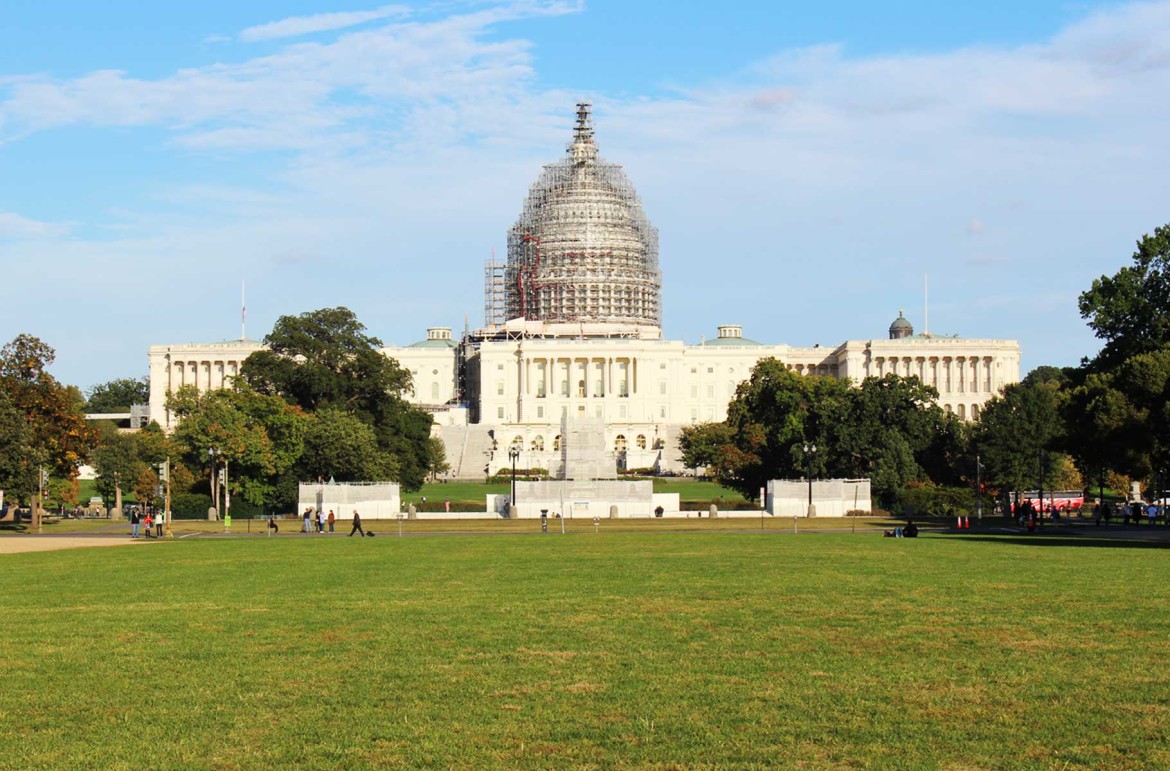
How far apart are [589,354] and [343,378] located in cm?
7192

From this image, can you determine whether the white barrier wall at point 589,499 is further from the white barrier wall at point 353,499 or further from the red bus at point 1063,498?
the red bus at point 1063,498

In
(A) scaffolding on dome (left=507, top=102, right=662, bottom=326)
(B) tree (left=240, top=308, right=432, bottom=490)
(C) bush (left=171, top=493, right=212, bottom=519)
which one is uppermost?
(A) scaffolding on dome (left=507, top=102, right=662, bottom=326)

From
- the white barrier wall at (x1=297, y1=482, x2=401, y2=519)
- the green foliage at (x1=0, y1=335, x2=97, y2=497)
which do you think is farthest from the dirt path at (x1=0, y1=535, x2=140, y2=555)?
the white barrier wall at (x1=297, y1=482, x2=401, y2=519)

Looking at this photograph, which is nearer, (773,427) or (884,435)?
(884,435)

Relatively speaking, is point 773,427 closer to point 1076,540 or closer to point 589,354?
point 1076,540

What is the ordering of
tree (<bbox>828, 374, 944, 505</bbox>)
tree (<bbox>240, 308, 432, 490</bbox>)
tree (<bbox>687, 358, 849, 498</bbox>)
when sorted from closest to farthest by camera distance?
tree (<bbox>828, 374, 944, 505</bbox>) → tree (<bbox>687, 358, 849, 498</bbox>) → tree (<bbox>240, 308, 432, 490</bbox>)

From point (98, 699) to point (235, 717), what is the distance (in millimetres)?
1777

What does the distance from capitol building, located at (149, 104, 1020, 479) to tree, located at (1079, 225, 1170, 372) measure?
307ft

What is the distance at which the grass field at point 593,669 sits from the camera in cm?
1230

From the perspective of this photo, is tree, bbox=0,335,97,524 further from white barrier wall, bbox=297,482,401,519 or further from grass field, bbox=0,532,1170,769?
grass field, bbox=0,532,1170,769

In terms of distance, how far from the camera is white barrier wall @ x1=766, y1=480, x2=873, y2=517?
72.1 m

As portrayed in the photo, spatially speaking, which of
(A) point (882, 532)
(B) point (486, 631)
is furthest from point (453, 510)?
(B) point (486, 631)

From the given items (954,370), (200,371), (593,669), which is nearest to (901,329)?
(954,370)

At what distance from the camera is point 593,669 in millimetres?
16016
